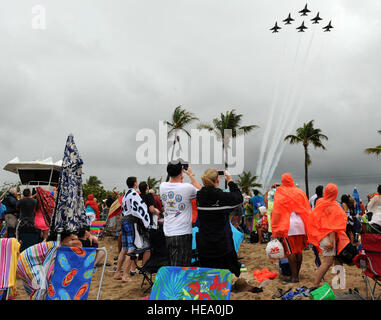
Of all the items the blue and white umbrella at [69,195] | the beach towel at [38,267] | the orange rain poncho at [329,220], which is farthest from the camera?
the orange rain poncho at [329,220]

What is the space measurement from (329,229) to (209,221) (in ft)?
6.74

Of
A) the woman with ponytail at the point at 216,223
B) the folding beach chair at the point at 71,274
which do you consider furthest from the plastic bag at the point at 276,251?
the folding beach chair at the point at 71,274

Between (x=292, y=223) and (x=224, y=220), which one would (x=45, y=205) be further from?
(x=292, y=223)

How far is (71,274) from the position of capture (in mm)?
3199

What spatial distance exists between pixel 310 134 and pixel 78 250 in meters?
33.4

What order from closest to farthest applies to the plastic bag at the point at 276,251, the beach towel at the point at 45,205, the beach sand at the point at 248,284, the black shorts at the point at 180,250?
1. the black shorts at the point at 180,250
2. the beach sand at the point at 248,284
3. the plastic bag at the point at 276,251
4. the beach towel at the point at 45,205

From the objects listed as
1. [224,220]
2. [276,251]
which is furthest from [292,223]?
[224,220]

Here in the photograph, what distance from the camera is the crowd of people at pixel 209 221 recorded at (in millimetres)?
3379

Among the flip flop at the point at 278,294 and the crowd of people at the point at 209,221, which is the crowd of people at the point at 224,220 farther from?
the flip flop at the point at 278,294

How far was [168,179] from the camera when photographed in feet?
12.8

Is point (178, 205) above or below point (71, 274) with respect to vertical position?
above

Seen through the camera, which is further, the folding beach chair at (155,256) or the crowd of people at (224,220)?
the folding beach chair at (155,256)
